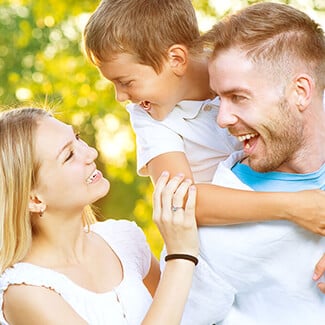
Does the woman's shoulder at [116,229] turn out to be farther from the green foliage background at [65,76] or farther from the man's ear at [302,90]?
the green foliage background at [65,76]

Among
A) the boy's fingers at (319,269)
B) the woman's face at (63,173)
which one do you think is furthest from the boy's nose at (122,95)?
the boy's fingers at (319,269)

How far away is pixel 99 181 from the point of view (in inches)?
116

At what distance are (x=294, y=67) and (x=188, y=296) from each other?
0.77m

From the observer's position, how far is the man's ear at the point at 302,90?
104 inches

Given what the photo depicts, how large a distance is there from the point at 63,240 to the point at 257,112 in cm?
81

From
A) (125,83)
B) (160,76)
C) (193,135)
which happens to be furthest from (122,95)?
(193,135)

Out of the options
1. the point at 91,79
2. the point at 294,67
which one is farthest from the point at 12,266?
the point at 91,79

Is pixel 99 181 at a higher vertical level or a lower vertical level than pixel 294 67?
lower

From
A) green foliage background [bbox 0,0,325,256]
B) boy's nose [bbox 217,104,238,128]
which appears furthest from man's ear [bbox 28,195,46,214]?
green foliage background [bbox 0,0,325,256]

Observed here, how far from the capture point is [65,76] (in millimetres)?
10234

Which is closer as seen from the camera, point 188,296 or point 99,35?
point 188,296

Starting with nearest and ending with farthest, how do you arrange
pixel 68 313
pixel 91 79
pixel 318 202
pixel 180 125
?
pixel 318 202 → pixel 68 313 → pixel 180 125 → pixel 91 79

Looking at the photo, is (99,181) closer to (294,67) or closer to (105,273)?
(105,273)

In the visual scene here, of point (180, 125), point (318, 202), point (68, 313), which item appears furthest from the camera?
point (180, 125)
